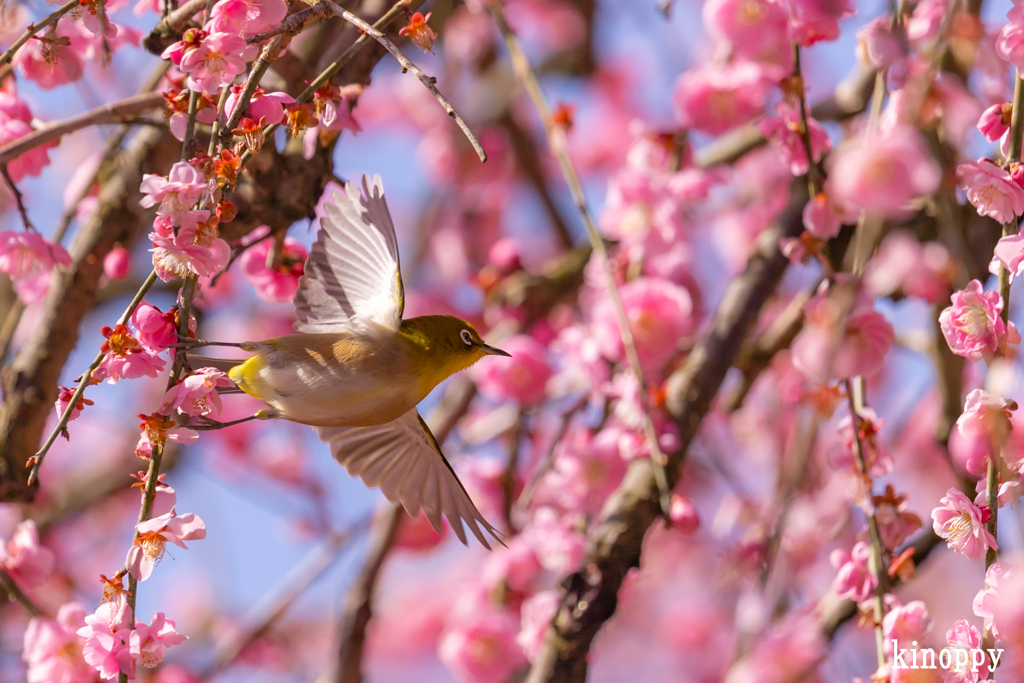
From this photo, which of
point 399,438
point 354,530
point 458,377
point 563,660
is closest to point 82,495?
point 354,530

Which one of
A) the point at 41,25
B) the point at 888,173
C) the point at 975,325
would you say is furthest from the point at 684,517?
the point at 41,25

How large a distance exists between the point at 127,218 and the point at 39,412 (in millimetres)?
440

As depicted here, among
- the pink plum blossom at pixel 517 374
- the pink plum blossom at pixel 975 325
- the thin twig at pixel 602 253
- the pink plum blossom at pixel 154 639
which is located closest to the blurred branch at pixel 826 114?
the thin twig at pixel 602 253

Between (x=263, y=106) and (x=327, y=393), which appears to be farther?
(x=327, y=393)

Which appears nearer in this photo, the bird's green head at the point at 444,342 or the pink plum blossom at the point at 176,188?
the pink plum blossom at the point at 176,188

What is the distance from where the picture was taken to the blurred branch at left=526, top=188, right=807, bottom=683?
6.26 ft

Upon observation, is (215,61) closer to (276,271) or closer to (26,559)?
(276,271)

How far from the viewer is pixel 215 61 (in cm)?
128

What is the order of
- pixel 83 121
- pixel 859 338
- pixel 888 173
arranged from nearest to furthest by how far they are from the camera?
1. pixel 888 173
2. pixel 83 121
3. pixel 859 338

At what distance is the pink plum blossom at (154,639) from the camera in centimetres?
125

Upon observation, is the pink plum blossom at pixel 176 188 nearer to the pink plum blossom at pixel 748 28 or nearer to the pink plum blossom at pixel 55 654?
the pink plum blossom at pixel 55 654

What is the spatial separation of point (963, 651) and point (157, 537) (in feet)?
3.85

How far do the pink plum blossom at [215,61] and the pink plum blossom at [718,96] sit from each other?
1.69m

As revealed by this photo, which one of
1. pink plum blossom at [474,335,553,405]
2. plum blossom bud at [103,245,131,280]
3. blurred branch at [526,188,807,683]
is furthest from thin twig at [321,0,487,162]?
pink plum blossom at [474,335,553,405]
